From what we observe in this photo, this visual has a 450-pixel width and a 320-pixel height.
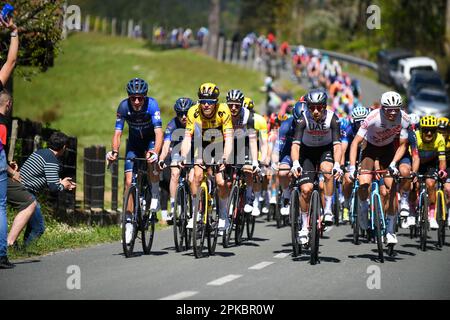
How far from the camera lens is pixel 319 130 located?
14359mm

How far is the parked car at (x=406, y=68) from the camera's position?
57625mm

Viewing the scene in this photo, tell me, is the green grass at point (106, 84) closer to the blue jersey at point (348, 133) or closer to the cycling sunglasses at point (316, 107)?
the blue jersey at point (348, 133)

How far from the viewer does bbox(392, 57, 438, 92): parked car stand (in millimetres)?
→ 57625

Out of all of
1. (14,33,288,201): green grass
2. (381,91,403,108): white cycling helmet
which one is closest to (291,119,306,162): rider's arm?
(381,91,403,108): white cycling helmet

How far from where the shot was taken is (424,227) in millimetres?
16266

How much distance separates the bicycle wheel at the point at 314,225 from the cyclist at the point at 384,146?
985 mm

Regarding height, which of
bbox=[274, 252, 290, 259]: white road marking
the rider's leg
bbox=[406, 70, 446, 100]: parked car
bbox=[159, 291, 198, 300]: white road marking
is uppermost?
bbox=[406, 70, 446, 100]: parked car

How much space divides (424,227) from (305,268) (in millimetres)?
3755

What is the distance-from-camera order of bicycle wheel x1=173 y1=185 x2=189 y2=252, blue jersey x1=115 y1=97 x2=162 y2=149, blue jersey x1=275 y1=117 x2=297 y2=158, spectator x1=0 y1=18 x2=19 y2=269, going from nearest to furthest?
spectator x1=0 y1=18 x2=19 y2=269
bicycle wheel x1=173 y1=185 x2=189 y2=252
blue jersey x1=115 y1=97 x2=162 y2=149
blue jersey x1=275 y1=117 x2=297 y2=158

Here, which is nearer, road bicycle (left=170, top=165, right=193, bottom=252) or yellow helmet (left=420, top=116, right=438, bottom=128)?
road bicycle (left=170, top=165, right=193, bottom=252)

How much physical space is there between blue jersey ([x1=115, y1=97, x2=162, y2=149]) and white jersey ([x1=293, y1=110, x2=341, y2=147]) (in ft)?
6.36

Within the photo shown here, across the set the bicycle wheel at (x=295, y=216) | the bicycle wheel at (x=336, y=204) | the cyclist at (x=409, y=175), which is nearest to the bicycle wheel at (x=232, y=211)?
the bicycle wheel at (x=295, y=216)

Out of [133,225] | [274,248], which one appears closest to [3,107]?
[133,225]

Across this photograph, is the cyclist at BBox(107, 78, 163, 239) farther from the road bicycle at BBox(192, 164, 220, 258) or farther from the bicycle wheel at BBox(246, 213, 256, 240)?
the bicycle wheel at BBox(246, 213, 256, 240)
